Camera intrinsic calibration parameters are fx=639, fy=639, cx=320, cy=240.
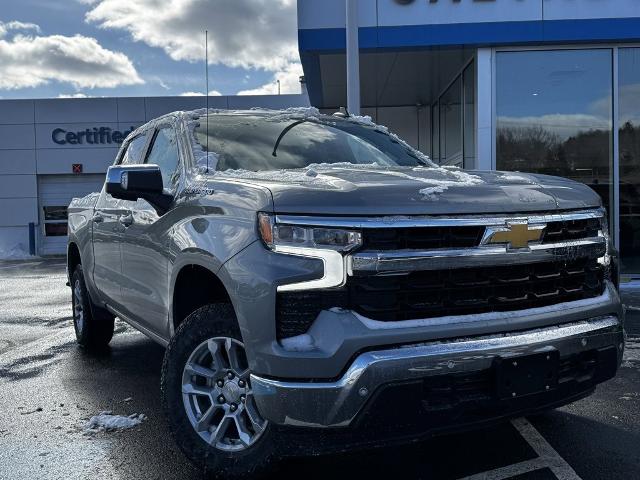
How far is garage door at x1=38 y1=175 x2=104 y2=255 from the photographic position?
2489 centimetres

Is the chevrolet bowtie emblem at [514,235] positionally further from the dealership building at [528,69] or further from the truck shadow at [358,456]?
the dealership building at [528,69]

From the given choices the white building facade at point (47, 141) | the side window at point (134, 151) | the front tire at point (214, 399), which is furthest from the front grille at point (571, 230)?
the white building facade at point (47, 141)

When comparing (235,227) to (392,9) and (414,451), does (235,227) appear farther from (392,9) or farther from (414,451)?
(392,9)

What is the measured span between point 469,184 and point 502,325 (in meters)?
0.66

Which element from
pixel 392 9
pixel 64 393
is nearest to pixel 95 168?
pixel 392 9

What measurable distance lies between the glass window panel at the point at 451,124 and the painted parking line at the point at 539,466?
32.6 feet

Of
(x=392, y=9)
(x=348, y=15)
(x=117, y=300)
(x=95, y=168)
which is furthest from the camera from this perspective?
(x=95, y=168)

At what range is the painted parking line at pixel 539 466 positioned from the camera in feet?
10.2

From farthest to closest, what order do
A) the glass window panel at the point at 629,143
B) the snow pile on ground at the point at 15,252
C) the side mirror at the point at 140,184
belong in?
the snow pile on ground at the point at 15,252
the glass window panel at the point at 629,143
the side mirror at the point at 140,184

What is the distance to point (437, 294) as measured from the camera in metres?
2.68

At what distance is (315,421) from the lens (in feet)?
8.29

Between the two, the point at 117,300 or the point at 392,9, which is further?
the point at 392,9

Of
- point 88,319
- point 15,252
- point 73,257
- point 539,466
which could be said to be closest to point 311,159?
point 539,466

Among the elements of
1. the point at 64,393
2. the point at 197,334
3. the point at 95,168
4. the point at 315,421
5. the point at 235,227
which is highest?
the point at 95,168
